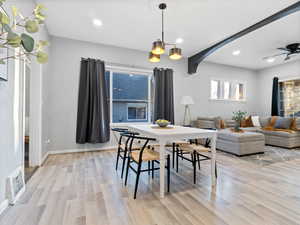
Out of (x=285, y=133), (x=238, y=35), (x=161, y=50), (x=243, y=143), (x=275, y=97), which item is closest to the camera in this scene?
(x=161, y=50)

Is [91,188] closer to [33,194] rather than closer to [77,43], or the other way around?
[33,194]

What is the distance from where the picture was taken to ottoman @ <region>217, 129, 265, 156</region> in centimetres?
361

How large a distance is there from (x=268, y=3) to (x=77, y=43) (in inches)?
158

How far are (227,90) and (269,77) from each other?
1811 millimetres

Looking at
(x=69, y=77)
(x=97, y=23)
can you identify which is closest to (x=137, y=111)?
(x=69, y=77)

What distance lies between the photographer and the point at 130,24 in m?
3.23

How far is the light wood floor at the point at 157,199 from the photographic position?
1.51 metres

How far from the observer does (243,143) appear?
362 cm

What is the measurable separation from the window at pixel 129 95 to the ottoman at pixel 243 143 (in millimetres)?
2257

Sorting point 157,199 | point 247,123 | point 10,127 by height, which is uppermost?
point 10,127

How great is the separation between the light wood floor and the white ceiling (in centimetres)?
282

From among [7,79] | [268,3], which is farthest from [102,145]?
[268,3]

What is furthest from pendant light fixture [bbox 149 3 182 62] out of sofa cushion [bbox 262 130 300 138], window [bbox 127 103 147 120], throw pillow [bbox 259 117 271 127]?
throw pillow [bbox 259 117 271 127]

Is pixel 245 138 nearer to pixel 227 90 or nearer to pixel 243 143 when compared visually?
pixel 243 143
